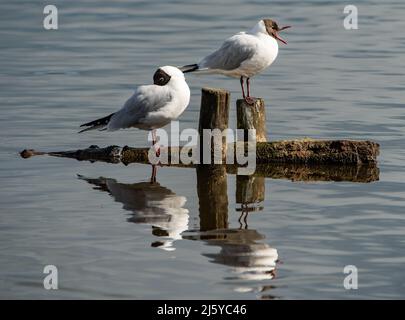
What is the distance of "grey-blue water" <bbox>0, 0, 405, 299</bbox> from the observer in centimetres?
939

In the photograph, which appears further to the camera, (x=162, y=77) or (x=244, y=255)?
(x=162, y=77)

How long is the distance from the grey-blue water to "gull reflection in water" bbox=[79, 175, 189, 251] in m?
0.02

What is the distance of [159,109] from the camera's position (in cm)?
→ 1304

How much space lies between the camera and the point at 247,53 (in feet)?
46.9

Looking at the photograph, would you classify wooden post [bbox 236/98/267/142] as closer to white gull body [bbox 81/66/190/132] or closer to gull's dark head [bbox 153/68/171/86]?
white gull body [bbox 81/66/190/132]

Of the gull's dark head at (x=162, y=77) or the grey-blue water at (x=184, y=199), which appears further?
the gull's dark head at (x=162, y=77)

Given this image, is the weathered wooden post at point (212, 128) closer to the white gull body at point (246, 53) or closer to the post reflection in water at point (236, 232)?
the post reflection in water at point (236, 232)

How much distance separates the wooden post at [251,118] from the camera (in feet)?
44.3

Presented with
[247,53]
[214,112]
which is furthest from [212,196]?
[247,53]

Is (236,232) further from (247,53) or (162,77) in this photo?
(247,53)

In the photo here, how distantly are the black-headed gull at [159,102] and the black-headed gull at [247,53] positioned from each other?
1.37 m

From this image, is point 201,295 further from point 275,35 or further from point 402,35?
point 402,35

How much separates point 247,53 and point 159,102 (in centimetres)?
179

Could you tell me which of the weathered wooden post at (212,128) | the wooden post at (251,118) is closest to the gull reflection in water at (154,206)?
the weathered wooden post at (212,128)
